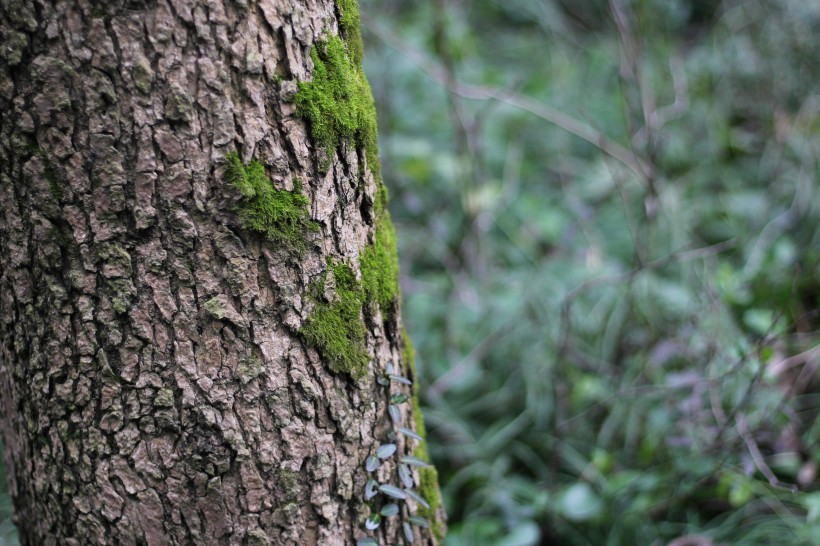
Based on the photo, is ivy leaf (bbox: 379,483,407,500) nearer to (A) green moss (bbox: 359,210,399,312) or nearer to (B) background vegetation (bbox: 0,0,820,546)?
(A) green moss (bbox: 359,210,399,312)

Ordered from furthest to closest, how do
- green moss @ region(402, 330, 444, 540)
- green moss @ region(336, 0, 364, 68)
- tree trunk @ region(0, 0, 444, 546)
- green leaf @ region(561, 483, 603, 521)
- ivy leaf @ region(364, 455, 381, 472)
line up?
green leaf @ region(561, 483, 603, 521), green moss @ region(402, 330, 444, 540), ivy leaf @ region(364, 455, 381, 472), green moss @ region(336, 0, 364, 68), tree trunk @ region(0, 0, 444, 546)

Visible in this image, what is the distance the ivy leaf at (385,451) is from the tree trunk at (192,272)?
0.02m

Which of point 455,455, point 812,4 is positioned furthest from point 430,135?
point 812,4

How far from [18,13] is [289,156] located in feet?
1.12

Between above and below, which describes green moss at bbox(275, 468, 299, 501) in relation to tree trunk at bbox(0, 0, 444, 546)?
below

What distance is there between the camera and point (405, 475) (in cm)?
102

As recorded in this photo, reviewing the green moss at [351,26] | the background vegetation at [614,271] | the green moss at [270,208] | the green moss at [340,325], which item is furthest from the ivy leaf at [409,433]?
the background vegetation at [614,271]

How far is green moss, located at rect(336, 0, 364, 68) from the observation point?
2.82 ft

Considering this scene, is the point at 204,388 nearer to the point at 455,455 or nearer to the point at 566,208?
the point at 455,455

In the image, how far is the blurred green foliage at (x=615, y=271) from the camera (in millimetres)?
1777

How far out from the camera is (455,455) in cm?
199

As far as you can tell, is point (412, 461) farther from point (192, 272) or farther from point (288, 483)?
point (192, 272)

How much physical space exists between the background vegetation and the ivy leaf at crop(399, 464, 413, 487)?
0.79 m

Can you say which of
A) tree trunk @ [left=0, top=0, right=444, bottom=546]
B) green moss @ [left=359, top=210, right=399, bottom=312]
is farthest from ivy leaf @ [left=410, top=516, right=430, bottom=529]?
green moss @ [left=359, top=210, right=399, bottom=312]
